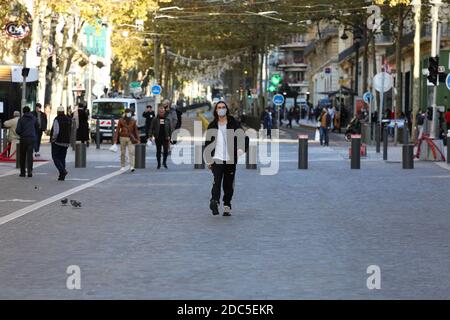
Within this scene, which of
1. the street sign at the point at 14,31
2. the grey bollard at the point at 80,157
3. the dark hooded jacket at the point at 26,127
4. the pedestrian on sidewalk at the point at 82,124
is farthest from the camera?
the street sign at the point at 14,31

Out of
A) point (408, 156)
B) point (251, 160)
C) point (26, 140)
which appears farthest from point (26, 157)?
point (408, 156)

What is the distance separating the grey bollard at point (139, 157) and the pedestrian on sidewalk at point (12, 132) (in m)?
3.17

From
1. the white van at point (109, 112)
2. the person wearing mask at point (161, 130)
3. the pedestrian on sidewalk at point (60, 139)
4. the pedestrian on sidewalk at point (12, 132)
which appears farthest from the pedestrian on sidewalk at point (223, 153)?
the white van at point (109, 112)

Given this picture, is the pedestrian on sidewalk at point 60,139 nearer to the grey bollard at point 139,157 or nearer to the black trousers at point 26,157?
the black trousers at point 26,157

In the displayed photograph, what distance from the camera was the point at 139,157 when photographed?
33.7 metres

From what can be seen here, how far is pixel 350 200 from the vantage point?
22000mm

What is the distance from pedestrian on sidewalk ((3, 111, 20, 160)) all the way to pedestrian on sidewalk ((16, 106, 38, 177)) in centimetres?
451

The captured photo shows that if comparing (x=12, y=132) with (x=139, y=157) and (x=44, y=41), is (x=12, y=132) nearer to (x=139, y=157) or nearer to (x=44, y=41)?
(x=139, y=157)

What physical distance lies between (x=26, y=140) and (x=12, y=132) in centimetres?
548

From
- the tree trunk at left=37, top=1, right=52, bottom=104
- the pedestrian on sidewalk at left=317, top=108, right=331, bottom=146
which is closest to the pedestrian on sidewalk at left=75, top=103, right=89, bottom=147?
the tree trunk at left=37, top=1, right=52, bottom=104

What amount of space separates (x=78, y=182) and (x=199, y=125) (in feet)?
148

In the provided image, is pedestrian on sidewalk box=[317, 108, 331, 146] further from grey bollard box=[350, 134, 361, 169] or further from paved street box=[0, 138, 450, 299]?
paved street box=[0, 138, 450, 299]

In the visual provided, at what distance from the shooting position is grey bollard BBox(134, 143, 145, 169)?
33.4 metres

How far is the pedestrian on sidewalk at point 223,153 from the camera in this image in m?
18.9
